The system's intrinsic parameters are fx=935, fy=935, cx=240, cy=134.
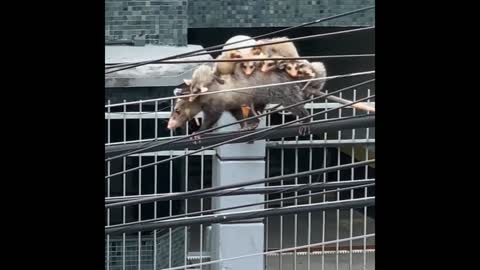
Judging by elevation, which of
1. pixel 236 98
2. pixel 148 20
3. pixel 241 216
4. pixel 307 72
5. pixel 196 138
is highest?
pixel 148 20

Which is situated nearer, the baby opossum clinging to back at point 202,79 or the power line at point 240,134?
the power line at point 240,134

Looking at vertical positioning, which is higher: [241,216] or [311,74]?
[311,74]

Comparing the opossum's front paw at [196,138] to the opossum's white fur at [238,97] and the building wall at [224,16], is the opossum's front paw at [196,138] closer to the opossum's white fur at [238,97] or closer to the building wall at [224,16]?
the opossum's white fur at [238,97]

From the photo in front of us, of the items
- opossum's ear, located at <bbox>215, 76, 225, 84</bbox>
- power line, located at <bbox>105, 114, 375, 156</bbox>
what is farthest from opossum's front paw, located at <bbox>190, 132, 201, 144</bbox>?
opossum's ear, located at <bbox>215, 76, 225, 84</bbox>

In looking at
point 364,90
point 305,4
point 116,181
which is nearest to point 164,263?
point 116,181

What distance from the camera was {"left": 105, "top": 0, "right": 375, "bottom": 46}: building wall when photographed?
14.8 feet

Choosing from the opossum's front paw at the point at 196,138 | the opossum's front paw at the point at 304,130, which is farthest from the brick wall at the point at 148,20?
the opossum's front paw at the point at 304,130

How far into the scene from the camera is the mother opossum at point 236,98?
372 centimetres

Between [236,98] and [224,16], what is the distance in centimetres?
120

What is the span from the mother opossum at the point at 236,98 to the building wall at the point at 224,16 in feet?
2.74

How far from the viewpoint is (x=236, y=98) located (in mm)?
3773

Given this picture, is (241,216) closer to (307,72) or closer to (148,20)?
(307,72)

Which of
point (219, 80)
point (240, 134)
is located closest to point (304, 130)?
point (240, 134)

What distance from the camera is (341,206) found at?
9.22 ft
